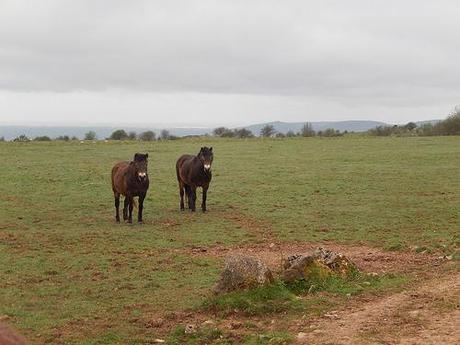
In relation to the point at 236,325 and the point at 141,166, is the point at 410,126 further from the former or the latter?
the point at 236,325

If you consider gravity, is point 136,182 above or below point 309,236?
above

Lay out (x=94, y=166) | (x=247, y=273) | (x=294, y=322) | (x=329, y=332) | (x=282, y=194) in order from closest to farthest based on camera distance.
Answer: (x=329, y=332) → (x=294, y=322) → (x=247, y=273) → (x=282, y=194) → (x=94, y=166)

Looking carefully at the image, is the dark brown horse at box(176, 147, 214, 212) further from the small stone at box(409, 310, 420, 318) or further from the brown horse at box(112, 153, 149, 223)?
the small stone at box(409, 310, 420, 318)

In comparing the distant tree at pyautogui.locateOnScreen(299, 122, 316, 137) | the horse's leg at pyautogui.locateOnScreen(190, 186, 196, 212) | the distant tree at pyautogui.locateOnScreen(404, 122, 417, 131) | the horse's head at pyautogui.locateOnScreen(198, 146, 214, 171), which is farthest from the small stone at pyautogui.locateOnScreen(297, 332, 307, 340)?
the distant tree at pyautogui.locateOnScreen(404, 122, 417, 131)

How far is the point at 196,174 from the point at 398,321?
11.3 metres

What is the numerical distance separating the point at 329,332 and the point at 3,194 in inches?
671

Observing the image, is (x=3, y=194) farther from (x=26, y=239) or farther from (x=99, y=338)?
(x=99, y=338)

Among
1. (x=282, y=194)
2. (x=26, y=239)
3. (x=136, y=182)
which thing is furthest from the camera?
(x=282, y=194)

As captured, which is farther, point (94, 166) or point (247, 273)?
point (94, 166)

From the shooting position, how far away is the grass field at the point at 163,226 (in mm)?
8844

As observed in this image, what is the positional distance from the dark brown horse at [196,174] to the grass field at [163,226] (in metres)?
0.75

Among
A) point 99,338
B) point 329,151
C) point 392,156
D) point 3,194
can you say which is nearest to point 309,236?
point 99,338

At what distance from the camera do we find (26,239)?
13.8 m

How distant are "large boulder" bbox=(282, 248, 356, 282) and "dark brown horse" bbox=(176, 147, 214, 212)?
26.9 ft
